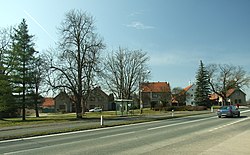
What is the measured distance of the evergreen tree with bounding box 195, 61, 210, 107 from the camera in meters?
72.8

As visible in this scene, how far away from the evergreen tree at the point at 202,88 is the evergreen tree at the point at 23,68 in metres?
45.3

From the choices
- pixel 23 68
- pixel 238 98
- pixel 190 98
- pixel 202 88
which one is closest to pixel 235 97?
pixel 238 98

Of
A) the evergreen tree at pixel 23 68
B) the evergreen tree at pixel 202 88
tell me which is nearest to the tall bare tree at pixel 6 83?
the evergreen tree at pixel 23 68

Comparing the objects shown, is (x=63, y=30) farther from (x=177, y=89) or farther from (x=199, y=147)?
(x=177, y=89)

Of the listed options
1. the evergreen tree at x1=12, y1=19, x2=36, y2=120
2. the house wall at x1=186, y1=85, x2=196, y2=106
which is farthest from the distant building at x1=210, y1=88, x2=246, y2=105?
the evergreen tree at x1=12, y1=19, x2=36, y2=120

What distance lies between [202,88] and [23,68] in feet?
158

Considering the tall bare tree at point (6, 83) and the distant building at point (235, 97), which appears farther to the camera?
the distant building at point (235, 97)

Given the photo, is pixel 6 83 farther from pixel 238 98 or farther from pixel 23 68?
pixel 238 98

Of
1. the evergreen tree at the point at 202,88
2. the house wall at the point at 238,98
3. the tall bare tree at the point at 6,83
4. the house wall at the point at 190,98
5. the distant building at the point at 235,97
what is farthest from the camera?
the house wall at the point at 238,98

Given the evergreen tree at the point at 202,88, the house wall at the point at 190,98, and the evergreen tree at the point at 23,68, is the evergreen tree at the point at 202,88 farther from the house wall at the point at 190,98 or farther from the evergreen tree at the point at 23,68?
the evergreen tree at the point at 23,68

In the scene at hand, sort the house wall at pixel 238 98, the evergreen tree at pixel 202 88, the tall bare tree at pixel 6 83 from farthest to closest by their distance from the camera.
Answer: the house wall at pixel 238 98 → the evergreen tree at pixel 202 88 → the tall bare tree at pixel 6 83

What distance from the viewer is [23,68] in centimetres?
4000

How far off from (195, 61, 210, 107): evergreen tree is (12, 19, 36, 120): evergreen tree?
149 feet

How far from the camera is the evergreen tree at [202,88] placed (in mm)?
72812
